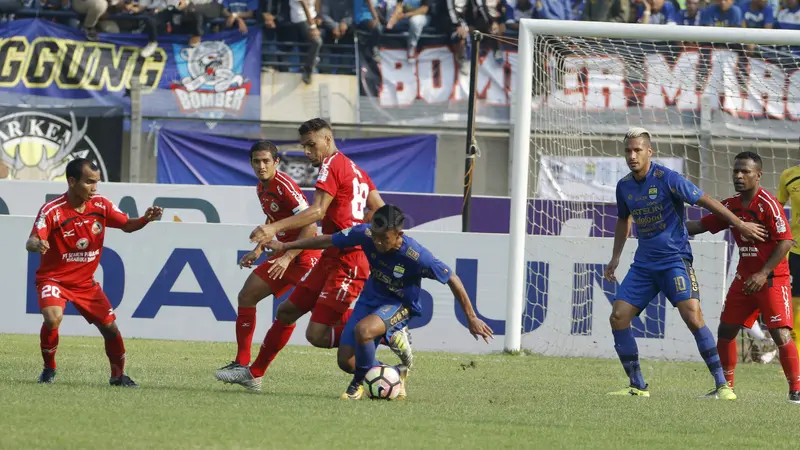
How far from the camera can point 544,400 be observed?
28.5 ft

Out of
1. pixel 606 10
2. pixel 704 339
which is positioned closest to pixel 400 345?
pixel 704 339

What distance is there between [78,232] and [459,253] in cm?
612

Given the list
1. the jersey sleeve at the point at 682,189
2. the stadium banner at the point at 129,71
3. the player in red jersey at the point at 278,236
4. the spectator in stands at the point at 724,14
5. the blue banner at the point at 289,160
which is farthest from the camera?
the spectator in stands at the point at 724,14

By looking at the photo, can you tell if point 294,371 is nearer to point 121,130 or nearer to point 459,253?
point 459,253

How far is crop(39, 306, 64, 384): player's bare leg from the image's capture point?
8469 millimetres

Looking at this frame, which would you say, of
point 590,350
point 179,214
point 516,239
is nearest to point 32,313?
point 179,214

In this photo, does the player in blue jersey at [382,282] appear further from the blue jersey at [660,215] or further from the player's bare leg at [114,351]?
the blue jersey at [660,215]

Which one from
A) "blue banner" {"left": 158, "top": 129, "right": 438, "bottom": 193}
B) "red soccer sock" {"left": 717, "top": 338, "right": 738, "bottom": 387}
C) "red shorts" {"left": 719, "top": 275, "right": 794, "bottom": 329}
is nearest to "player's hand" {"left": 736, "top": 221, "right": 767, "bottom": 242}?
"red shorts" {"left": 719, "top": 275, "right": 794, "bottom": 329}

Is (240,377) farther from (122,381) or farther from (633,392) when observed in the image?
(633,392)

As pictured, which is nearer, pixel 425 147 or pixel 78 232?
pixel 78 232

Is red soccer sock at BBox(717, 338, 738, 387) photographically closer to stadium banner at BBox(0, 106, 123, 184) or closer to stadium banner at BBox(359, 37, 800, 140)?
stadium banner at BBox(359, 37, 800, 140)

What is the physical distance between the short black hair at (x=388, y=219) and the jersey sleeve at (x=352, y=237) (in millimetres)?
201

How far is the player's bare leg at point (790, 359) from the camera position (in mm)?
9523

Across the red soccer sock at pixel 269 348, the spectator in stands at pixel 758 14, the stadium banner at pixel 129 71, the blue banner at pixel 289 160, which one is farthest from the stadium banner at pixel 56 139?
the red soccer sock at pixel 269 348
